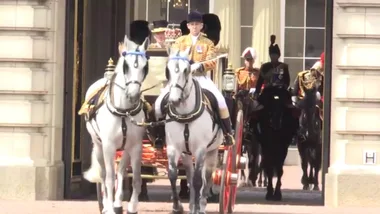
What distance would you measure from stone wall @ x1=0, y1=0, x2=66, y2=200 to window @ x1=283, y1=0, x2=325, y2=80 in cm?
1035

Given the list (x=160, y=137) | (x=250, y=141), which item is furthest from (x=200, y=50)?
(x=250, y=141)

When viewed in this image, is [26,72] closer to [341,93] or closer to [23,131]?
[23,131]

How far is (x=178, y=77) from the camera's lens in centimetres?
1650

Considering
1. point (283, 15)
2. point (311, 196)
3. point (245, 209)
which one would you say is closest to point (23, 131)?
point (245, 209)

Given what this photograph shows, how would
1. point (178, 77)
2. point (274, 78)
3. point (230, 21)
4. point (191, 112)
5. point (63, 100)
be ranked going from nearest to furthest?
point (178, 77)
point (191, 112)
point (63, 100)
point (274, 78)
point (230, 21)

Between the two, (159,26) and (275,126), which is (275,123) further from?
(159,26)

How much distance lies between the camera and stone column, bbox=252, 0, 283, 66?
29.2 m

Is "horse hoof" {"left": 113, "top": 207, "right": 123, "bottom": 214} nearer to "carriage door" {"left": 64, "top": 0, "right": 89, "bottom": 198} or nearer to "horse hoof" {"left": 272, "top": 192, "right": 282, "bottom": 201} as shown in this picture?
"carriage door" {"left": 64, "top": 0, "right": 89, "bottom": 198}

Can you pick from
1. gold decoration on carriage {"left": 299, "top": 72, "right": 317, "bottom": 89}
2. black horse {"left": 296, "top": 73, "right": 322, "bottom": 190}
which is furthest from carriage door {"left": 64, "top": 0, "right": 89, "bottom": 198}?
gold decoration on carriage {"left": 299, "top": 72, "right": 317, "bottom": 89}

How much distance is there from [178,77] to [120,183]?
152 cm

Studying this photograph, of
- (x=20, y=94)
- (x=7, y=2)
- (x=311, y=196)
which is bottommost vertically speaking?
(x=311, y=196)

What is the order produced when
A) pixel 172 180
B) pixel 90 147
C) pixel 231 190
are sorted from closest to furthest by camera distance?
pixel 172 180 → pixel 231 190 → pixel 90 147

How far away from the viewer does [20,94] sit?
780 inches

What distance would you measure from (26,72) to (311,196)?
16.7 feet
